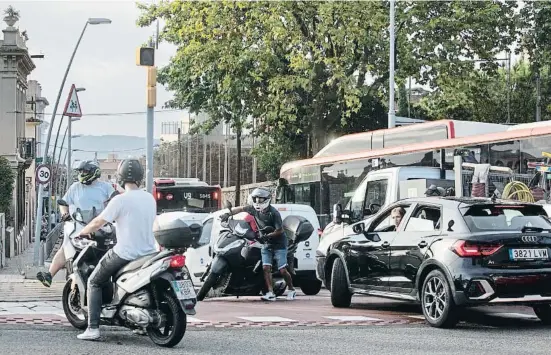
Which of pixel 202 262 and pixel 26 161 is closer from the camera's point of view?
pixel 202 262

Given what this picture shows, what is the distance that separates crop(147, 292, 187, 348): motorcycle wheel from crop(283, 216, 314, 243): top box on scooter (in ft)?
23.5

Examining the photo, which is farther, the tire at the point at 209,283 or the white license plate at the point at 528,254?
the tire at the point at 209,283

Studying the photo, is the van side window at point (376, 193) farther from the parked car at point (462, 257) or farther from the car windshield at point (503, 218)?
the car windshield at point (503, 218)

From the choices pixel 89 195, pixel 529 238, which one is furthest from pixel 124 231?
pixel 529 238

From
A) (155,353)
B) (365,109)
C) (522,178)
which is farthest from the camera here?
(365,109)

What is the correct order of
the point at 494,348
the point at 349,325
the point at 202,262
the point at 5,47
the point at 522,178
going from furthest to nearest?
the point at 5,47, the point at 202,262, the point at 522,178, the point at 349,325, the point at 494,348

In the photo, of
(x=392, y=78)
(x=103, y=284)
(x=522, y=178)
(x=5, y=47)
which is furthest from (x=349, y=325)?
(x=5, y=47)

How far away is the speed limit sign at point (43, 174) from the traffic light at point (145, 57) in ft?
49.2

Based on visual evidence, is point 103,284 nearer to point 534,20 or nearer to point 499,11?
point 499,11

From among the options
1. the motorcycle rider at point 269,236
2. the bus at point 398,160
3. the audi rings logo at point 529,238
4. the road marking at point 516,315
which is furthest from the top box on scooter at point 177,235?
the bus at point 398,160

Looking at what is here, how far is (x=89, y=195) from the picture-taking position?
11.8m

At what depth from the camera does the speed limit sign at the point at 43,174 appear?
29922 millimetres

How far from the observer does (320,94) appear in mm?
33438

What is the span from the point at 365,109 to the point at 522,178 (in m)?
26.8
